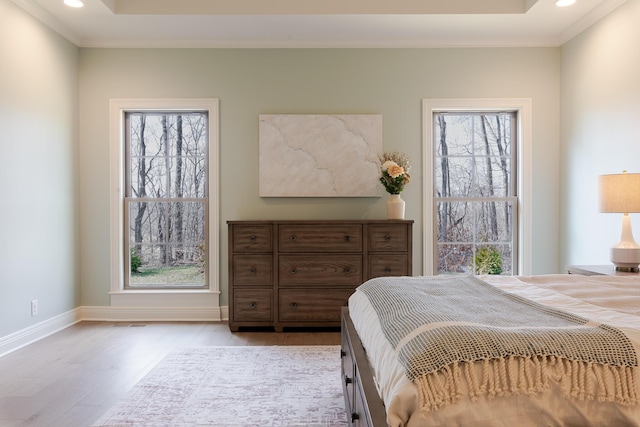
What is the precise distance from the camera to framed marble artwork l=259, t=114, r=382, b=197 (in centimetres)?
418

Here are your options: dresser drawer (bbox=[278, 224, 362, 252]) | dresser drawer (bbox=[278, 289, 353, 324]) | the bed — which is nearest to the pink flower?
dresser drawer (bbox=[278, 224, 362, 252])

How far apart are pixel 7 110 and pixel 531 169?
15.0ft

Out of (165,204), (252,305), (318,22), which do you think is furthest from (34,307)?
(318,22)

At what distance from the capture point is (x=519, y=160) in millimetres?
4266

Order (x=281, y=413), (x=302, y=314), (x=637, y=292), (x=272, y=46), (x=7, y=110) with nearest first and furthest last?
(x=637, y=292), (x=281, y=413), (x=7, y=110), (x=302, y=314), (x=272, y=46)

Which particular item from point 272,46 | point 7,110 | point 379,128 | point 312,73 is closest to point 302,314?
point 379,128

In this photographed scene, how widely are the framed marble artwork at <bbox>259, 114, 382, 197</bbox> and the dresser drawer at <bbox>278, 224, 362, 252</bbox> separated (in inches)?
18.9

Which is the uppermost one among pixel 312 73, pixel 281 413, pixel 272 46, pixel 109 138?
pixel 272 46

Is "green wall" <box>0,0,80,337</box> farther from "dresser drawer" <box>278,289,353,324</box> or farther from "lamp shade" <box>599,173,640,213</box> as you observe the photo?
"lamp shade" <box>599,173,640,213</box>

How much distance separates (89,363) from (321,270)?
1.91 m

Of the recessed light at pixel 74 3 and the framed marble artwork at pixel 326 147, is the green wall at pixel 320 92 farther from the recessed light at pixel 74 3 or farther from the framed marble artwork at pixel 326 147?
the recessed light at pixel 74 3

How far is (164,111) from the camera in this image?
4.30 meters

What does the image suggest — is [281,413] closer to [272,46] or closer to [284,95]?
[284,95]

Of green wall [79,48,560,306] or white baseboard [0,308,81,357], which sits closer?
white baseboard [0,308,81,357]
